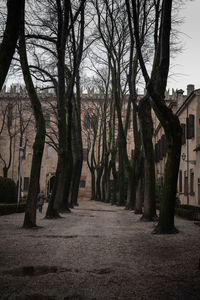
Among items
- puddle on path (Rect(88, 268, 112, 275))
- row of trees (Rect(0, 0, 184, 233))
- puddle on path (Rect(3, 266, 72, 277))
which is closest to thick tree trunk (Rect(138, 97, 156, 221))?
row of trees (Rect(0, 0, 184, 233))

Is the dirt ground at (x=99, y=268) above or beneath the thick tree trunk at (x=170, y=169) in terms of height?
beneath

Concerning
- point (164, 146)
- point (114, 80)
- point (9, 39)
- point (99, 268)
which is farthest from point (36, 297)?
point (164, 146)

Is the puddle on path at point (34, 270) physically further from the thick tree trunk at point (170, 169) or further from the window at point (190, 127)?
the window at point (190, 127)

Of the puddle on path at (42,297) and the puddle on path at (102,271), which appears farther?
the puddle on path at (102,271)

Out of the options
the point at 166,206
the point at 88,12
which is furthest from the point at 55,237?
the point at 88,12

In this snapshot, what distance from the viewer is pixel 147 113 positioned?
47.5 ft

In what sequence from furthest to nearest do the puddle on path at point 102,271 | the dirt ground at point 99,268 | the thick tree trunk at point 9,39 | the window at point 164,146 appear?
the window at point 164,146 < the thick tree trunk at point 9,39 < the puddle on path at point 102,271 < the dirt ground at point 99,268

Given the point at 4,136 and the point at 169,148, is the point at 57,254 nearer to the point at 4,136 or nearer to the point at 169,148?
the point at 169,148

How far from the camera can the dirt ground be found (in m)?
4.05

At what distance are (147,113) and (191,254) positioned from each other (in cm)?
852

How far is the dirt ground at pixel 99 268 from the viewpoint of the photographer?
4.05 metres

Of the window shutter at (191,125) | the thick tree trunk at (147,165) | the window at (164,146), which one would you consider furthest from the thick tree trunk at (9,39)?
the window at (164,146)

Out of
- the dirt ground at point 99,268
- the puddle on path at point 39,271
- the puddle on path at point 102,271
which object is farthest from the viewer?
the puddle on path at point 102,271

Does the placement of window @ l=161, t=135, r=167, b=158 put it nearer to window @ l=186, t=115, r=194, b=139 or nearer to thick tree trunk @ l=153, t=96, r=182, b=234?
window @ l=186, t=115, r=194, b=139
